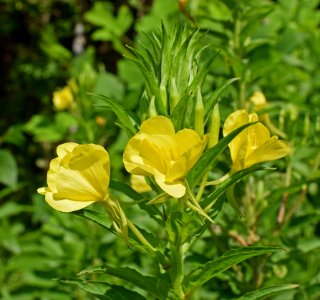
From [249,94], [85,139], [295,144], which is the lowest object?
[295,144]

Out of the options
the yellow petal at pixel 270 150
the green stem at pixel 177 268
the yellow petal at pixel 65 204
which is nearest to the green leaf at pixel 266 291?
the green stem at pixel 177 268

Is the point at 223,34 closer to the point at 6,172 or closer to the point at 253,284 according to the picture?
the point at 253,284

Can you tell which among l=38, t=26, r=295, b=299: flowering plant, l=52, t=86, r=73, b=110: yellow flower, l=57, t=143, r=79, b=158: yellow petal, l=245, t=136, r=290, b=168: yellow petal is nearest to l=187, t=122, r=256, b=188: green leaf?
l=38, t=26, r=295, b=299: flowering plant

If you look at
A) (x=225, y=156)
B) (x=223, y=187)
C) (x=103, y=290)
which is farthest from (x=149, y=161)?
(x=225, y=156)

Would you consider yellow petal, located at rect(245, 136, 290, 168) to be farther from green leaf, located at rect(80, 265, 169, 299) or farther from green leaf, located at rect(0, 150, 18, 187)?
green leaf, located at rect(0, 150, 18, 187)

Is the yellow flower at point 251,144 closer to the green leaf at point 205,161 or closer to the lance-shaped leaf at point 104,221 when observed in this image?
the green leaf at point 205,161

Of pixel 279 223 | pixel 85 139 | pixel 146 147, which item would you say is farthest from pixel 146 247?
pixel 85 139
